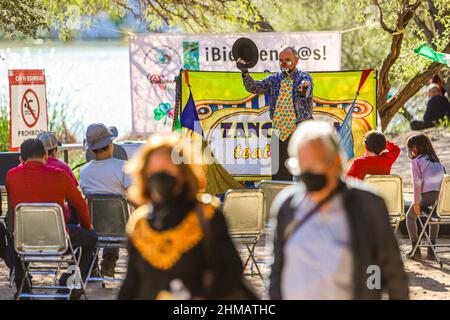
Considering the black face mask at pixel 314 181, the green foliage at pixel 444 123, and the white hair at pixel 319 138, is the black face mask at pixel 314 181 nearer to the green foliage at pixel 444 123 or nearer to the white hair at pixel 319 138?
the white hair at pixel 319 138

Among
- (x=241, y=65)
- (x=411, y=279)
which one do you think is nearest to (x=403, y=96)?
(x=241, y=65)

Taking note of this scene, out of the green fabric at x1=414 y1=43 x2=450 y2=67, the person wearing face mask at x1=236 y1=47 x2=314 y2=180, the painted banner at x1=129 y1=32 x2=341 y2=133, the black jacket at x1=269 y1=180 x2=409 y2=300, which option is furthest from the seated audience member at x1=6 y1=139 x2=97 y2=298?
the painted banner at x1=129 y1=32 x2=341 y2=133

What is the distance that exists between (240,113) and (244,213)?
386 centimetres

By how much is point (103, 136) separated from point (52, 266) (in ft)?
6.19

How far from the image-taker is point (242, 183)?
12117mm

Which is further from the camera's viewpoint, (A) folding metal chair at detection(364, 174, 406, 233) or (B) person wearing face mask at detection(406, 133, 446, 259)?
(B) person wearing face mask at detection(406, 133, 446, 259)

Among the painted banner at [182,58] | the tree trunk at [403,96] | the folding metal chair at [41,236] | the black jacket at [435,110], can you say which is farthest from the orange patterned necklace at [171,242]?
the black jacket at [435,110]

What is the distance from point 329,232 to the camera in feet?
14.0

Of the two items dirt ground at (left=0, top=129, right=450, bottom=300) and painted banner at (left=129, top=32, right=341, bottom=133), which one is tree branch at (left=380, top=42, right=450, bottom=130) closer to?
Answer: painted banner at (left=129, top=32, right=341, bottom=133)

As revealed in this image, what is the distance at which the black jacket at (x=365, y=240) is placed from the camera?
425 centimetres

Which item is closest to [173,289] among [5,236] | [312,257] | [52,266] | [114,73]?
[312,257]

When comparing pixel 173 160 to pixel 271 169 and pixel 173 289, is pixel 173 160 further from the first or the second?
pixel 271 169

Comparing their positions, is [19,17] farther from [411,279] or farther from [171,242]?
[171,242]

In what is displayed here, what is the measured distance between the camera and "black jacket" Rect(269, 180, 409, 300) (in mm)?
4254
